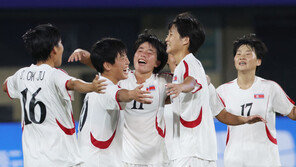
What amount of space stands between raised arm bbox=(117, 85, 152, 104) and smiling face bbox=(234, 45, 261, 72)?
1.84m

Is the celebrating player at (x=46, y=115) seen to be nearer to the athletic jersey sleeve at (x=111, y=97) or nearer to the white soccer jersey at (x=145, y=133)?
the athletic jersey sleeve at (x=111, y=97)

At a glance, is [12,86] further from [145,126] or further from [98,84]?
[145,126]

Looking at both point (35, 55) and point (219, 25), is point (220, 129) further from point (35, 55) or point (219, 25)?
point (219, 25)

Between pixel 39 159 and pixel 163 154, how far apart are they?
1257 millimetres

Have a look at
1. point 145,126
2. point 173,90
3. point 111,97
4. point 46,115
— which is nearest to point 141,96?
point 173,90

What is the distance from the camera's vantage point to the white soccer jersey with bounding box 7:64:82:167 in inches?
164

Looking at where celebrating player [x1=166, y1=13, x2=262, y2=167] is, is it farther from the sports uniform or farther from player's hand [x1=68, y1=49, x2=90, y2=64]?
player's hand [x1=68, y1=49, x2=90, y2=64]

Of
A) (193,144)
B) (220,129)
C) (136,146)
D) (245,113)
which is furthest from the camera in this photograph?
(220,129)

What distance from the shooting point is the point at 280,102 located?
535 centimetres

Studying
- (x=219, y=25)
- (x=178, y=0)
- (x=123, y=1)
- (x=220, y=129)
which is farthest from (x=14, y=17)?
(x=220, y=129)

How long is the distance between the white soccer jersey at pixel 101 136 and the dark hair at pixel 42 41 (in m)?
0.53

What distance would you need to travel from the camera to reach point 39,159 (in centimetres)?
419

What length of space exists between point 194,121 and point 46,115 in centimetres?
115

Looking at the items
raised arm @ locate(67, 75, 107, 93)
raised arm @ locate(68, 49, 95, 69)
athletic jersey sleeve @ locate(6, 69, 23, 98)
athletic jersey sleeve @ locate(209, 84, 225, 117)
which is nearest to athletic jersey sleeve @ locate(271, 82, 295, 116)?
athletic jersey sleeve @ locate(209, 84, 225, 117)
